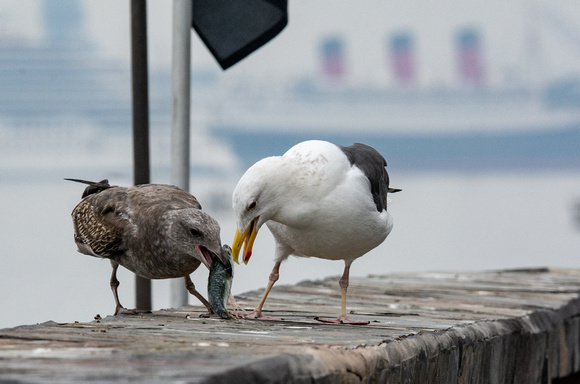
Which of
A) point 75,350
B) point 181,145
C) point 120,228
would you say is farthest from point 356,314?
point 75,350

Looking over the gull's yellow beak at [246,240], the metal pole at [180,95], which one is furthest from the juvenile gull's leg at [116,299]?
the metal pole at [180,95]

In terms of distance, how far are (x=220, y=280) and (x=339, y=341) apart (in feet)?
2.90

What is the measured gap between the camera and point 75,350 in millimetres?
2842

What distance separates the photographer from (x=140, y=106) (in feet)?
19.5

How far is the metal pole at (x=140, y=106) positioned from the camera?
5871mm

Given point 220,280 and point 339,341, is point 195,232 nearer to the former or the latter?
point 220,280

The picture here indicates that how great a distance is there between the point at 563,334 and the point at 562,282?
1.66 metres

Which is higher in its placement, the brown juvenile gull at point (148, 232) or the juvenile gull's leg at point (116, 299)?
the brown juvenile gull at point (148, 232)

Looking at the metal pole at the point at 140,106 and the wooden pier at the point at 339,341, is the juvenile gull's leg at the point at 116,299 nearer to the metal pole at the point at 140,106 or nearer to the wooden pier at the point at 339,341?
the wooden pier at the point at 339,341

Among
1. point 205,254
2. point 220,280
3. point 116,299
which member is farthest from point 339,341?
point 116,299

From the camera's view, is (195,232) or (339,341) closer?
(339,341)

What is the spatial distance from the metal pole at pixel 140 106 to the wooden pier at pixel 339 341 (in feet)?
2.51

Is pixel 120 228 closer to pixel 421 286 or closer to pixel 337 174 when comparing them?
pixel 337 174

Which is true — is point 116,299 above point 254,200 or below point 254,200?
below
